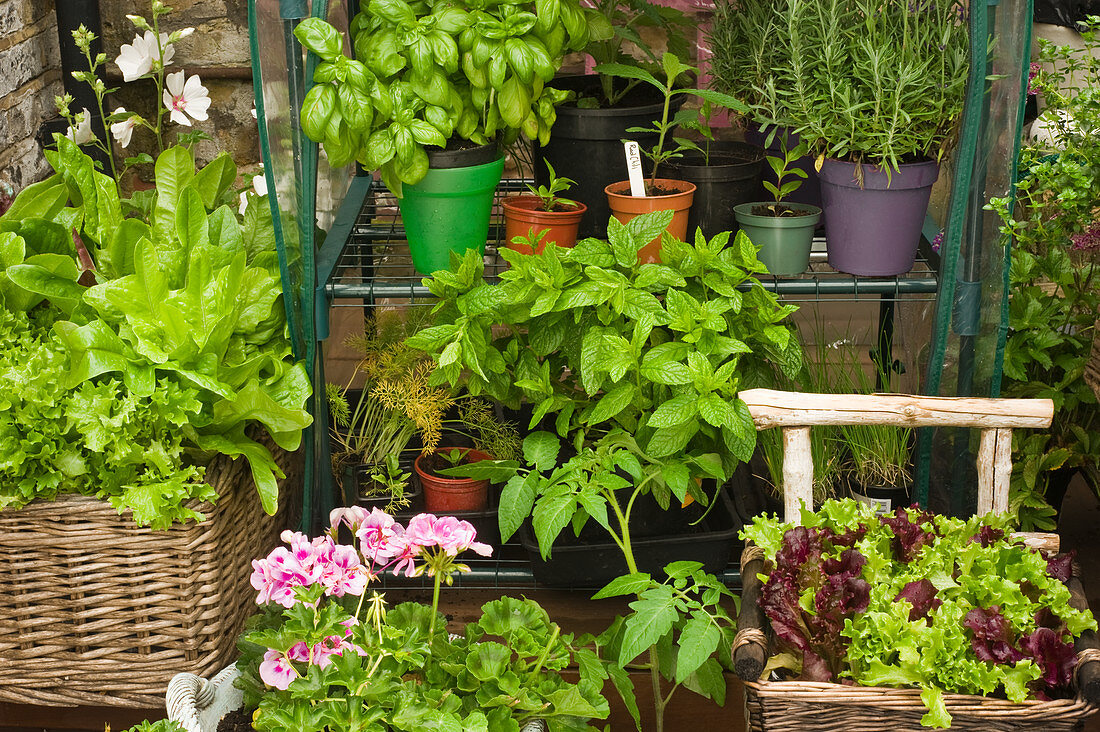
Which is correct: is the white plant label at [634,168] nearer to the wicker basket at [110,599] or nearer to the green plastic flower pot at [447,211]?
the green plastic flower pot at [447,211]

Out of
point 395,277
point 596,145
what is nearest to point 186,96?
point 395,277

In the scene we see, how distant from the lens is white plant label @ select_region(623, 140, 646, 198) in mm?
1750

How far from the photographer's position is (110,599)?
1622 millimetres

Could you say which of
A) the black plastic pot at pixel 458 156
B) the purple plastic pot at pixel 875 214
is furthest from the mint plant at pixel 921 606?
the black plastic pot at pixel 458 156

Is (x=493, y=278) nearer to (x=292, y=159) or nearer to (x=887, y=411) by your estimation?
(x=292, y=159)

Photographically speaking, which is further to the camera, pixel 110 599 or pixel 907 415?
pixel 110 599

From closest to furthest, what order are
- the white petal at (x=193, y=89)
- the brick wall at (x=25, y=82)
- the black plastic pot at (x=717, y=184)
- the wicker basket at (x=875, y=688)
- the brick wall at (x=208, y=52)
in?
the wicker basket at (x=875, y=688)
the black plastic pot at (x=717, y=184)
the white petal at (x=193, y=89)
the brick wall at (x=25, y=82)
the brick wall at (x=208, y=52)

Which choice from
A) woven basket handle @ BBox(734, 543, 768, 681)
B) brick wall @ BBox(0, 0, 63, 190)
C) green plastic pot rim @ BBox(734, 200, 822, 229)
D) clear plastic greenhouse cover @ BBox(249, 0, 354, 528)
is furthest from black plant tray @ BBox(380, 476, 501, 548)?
brick wall @ BBox(0, 0, 63, 190)

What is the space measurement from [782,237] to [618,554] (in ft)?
2.00

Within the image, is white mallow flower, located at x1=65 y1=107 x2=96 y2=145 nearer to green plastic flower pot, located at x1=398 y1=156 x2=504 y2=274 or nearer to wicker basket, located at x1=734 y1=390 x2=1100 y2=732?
green plastic flower pot, located at x1=398 y1=156 x2=504 y2=274

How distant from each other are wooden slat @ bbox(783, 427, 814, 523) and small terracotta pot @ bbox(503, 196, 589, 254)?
1.72 ft

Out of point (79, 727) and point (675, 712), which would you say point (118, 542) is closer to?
point (79, 727)

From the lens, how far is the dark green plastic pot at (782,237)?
1.78 m

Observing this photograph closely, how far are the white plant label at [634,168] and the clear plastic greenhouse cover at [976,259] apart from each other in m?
0.49
